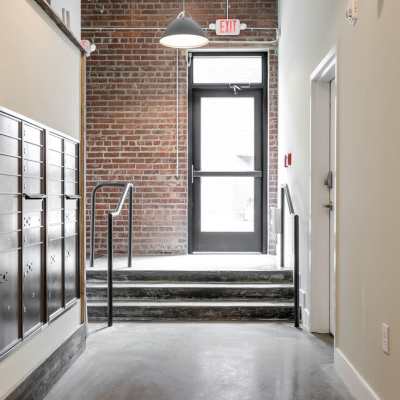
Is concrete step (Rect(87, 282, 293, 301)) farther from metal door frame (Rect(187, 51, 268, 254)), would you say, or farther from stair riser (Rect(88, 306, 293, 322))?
metal door frame (Rect(187, 51, 268, 254))

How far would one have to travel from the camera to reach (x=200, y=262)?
5789mm

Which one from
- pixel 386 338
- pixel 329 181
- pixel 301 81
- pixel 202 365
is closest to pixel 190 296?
pixel 202 365

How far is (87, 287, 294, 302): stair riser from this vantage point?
500cm

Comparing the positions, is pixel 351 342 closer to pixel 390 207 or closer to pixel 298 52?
pixel 390 207

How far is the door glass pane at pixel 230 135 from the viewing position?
673 cm

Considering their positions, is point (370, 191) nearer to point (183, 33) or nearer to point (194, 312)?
point (194, 312)

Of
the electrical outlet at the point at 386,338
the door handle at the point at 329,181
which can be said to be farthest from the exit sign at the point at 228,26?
the electrical outlet at the point at 386,338

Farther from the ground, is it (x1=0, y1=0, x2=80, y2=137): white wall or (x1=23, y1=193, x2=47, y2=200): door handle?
(x1=0, y1=0, x2=80, y2=137): white wall

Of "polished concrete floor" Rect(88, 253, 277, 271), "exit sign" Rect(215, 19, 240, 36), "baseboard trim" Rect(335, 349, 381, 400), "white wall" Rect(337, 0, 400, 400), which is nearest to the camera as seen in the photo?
"white wall" Rect(337, 0, 400, 400)

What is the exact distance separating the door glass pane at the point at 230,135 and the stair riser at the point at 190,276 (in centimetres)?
187

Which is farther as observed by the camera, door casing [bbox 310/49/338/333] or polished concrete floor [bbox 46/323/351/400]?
door casing [bbox 310/49/338/333]

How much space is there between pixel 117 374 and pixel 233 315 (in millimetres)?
1670

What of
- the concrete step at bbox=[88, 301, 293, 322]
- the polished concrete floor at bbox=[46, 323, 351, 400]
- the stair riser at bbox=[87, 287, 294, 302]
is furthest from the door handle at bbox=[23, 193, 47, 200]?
the stair riser at bbox=[87, 287, 294, 302]

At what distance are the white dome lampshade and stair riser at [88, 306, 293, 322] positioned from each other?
8.14 feet
